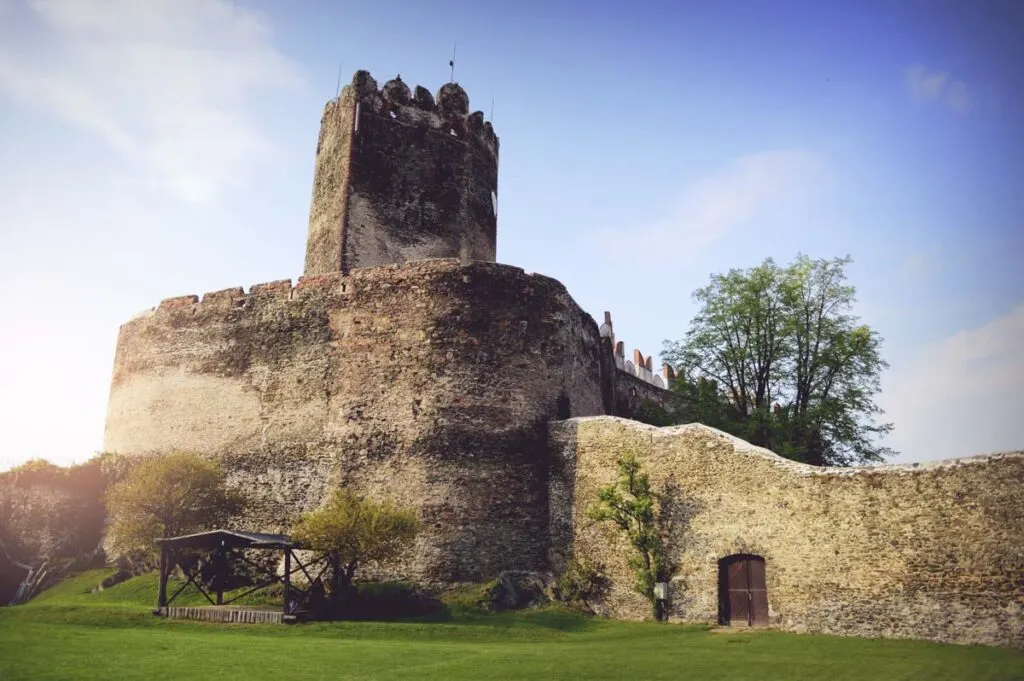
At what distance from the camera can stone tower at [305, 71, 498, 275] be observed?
28.1 meters

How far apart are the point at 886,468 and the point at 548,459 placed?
9.10 m

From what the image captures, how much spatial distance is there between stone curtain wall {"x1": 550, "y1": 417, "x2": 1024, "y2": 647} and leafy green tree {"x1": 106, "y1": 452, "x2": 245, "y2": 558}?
1009 cm

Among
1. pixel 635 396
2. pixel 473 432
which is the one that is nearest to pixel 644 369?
pixel 635 396

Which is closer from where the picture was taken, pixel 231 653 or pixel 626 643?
pixel 231 653

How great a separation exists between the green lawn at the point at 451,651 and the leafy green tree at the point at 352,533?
211 cm

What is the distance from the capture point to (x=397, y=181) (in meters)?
28.9

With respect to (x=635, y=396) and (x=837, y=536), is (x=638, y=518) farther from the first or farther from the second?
(x=635, y=396)

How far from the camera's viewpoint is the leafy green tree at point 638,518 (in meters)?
19.4

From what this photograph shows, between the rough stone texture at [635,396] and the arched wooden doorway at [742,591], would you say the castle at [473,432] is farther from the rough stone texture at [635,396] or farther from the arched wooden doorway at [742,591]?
the rough stone texture at [635,396]

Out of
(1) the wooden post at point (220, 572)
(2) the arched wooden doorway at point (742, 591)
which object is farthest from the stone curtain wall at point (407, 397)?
(2) the arched wooden doorway at point (742, 591)

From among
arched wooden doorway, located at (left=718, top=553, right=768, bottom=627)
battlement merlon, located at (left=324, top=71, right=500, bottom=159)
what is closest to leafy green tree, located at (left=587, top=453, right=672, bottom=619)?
arched wooden doorway, located at (left=718, top=553, right=768, bottom=627)

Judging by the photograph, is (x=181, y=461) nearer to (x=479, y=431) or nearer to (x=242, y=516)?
(x=242, y=516)

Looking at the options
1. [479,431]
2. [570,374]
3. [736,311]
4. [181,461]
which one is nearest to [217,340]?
[181,461]

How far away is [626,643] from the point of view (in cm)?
1625
